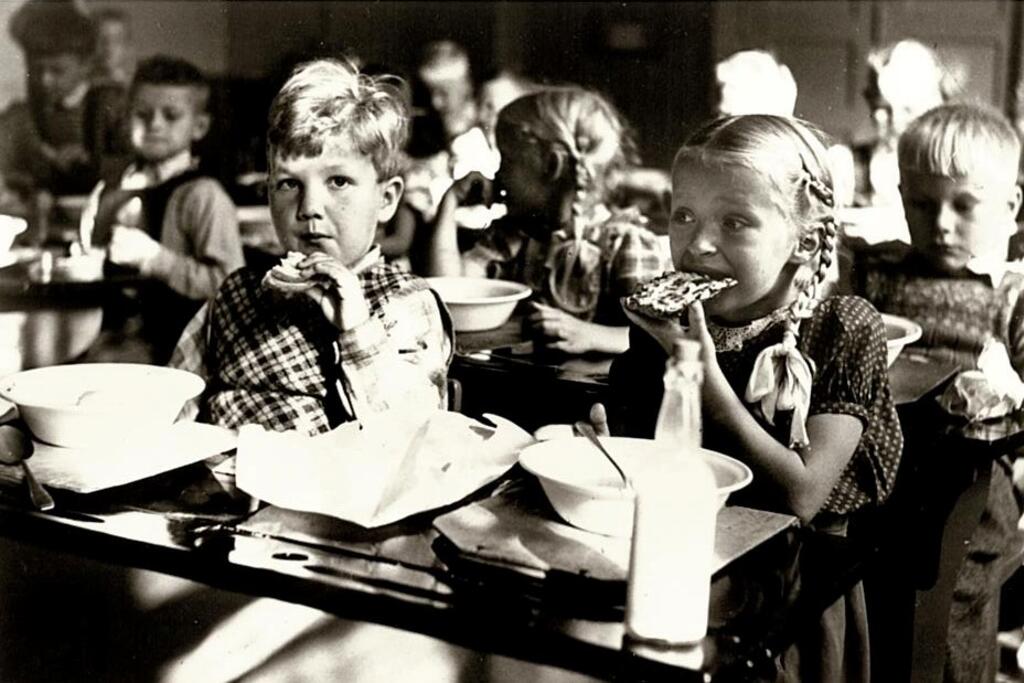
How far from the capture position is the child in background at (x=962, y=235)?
2.08 m

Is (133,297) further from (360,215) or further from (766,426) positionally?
(766,426)

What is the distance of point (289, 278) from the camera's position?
1697mm

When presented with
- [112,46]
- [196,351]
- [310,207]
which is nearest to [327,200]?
[310,207]

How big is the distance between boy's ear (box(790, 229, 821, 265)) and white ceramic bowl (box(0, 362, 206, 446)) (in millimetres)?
830

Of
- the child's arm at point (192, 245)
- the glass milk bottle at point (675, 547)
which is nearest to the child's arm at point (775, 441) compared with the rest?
the glass milk bottle at point (675, 547)

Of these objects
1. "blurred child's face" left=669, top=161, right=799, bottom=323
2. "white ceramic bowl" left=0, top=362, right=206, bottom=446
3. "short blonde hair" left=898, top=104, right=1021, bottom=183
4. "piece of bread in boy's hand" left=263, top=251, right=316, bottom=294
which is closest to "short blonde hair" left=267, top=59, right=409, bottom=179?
"piece of bread in boy's hand" left=263, top=251, right=316, bottom=294

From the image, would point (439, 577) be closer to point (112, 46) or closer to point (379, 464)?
point (379, 464)

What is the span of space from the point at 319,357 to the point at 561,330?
514 mm

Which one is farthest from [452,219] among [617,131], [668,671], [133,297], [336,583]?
[668,671]

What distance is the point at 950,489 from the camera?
66.1 inches

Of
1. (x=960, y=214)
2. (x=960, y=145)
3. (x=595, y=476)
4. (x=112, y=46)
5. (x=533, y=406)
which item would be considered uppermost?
(x=112, y=46)

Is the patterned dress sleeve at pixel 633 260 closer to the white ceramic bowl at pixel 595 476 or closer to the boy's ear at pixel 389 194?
the boy's ear at pixel 389 194

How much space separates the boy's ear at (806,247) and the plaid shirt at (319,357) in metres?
0.58

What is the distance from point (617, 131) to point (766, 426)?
141 centimetres
